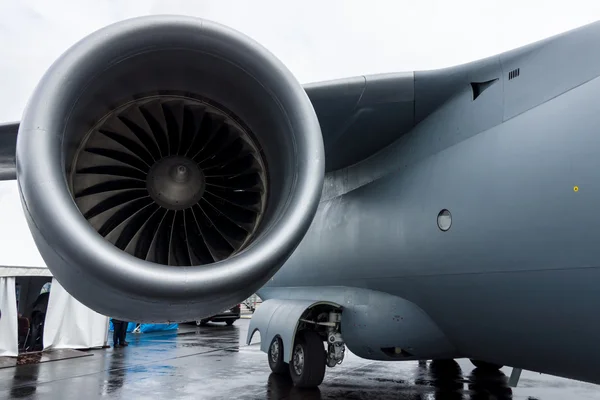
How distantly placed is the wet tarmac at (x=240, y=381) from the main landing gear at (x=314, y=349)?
0.67ft

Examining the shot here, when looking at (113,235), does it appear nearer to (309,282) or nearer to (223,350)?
(309,282)

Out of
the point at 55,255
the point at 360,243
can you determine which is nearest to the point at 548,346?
the point at 360,243

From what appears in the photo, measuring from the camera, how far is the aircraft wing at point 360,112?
5.13 metres

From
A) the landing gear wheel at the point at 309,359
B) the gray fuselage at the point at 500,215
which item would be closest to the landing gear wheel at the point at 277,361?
the landing gear wheel at the point at 309,359

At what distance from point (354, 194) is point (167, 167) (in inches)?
90.6

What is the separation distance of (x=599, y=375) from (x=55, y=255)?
363 centimetres

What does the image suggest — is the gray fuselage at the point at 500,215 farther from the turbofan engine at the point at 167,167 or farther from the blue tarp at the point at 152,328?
the blue tarp at the point at 152,328

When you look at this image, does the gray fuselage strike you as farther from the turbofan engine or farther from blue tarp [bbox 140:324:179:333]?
blue tarp [bbox 140:324:179:333]

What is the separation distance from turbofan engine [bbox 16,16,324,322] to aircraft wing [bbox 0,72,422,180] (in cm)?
103

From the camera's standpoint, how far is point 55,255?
317 cm

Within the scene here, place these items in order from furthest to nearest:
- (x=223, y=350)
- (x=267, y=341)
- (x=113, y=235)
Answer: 1. (x=223, y=350)
2. (x=267, y=341)
3. (x=113, y=235)

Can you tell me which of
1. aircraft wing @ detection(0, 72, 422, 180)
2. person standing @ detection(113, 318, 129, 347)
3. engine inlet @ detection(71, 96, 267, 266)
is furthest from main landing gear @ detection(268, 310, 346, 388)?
person standing @ detection(113, 318, 129, 347)

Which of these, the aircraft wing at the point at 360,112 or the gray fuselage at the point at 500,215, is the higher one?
the aircraft wing at the point at 360,112

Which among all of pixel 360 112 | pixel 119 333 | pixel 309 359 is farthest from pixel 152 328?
pixel 360 112
